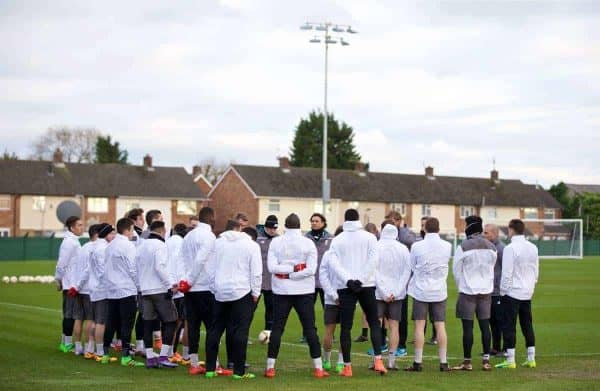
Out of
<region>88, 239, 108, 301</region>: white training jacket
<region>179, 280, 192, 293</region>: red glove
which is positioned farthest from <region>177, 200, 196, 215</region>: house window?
<region>179, 280, 192, 293</region>: red glove

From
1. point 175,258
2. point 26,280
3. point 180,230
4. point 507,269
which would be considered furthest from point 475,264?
point 26,280

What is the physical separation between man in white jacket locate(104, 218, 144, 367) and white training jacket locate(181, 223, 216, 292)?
1.28 metres

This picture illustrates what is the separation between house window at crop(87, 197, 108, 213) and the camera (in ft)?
305

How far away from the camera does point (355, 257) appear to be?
14.9 metres

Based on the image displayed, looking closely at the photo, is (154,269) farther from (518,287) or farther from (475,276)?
(518,287)

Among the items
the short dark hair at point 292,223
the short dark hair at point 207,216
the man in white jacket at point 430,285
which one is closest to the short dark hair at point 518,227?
the man in white jacket at point 430,285

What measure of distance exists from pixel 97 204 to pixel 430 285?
80418 mm

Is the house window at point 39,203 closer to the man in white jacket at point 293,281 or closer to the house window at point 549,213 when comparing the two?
the house window at point 549,213

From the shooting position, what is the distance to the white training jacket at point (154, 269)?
15.7 m

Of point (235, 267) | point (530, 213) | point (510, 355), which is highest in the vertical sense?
point (530, 213)

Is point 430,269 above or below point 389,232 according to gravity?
below

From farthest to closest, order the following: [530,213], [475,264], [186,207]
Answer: [530,213] → [186,207] → [475,264]

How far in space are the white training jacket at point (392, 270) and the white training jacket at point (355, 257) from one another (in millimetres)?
727

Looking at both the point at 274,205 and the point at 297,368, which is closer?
the point at 297,368
